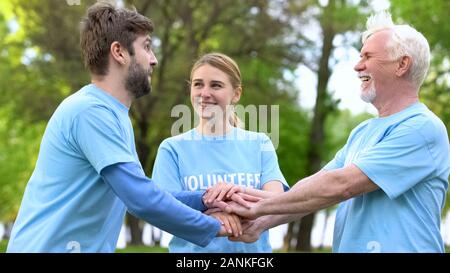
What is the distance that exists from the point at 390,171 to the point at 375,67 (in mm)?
789

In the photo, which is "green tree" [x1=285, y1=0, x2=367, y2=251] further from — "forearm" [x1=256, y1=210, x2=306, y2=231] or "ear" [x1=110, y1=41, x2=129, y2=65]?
"ear" [x1=110, y1=41, x2=129, y2=65]

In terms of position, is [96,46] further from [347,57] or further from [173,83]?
[347,57]

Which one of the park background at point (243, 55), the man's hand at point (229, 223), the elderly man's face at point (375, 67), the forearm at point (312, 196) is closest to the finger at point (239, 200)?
the man's hand at point (229, 223)

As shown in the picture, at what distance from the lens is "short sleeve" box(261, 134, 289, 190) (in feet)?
17.4

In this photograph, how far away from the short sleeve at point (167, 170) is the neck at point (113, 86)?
2.85ft

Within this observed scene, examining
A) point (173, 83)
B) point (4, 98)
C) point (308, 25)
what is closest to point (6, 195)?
point (4, 98)

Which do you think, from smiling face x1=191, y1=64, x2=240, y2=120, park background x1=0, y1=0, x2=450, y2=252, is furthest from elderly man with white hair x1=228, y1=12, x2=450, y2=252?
park background x1=0, y1=0, x2=450, y2=252

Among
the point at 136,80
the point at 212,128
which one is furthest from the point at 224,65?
the point at 136,80

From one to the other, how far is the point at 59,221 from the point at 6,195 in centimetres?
3697

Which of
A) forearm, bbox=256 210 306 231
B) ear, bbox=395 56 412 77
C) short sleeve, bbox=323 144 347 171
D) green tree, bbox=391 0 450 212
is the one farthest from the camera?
green tree, bbox=391 0 450 212

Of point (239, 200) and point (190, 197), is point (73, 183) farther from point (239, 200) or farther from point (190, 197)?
point (239, 200)

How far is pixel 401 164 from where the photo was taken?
13.1 feet

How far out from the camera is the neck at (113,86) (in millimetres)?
4410

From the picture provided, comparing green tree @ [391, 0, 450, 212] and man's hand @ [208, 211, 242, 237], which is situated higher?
green tree @ [391, 0, 450, 212]
